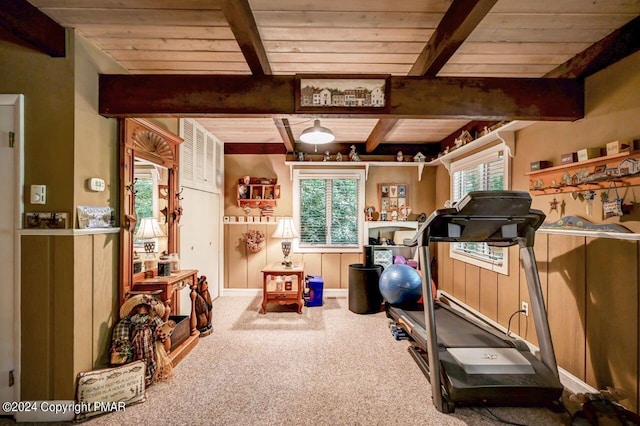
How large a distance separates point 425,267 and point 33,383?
287 cm

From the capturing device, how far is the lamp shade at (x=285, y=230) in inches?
163

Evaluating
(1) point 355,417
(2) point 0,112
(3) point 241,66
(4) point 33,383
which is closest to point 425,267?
(1) point 355,417

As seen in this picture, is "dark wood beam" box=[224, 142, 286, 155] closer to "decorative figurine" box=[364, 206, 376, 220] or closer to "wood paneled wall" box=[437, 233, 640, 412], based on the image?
"decorative figurine" box=[364, 206, 376, 220]

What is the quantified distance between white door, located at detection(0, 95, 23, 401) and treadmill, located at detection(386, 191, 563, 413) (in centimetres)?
284

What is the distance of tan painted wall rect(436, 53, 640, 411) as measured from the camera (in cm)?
174

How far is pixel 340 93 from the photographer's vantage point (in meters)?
2.09

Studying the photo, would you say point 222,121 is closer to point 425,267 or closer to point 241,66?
point 241,66

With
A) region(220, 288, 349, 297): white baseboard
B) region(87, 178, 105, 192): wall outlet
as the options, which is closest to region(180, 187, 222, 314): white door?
region(220, 288, 349, 297): white baseboard

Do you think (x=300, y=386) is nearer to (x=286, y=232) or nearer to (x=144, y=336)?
(x=144, y=336)

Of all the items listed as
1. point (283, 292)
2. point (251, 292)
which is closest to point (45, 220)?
point (283, 292)

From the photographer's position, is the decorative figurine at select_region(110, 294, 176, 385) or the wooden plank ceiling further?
the decorative figurine at select_region(110, 294, 176, 385)

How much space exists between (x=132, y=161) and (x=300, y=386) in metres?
2.33

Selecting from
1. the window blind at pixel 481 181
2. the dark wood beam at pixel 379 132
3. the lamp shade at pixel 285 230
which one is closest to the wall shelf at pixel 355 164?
the dark wood beam at pixel 379 132

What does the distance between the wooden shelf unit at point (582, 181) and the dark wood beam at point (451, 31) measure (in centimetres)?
127
